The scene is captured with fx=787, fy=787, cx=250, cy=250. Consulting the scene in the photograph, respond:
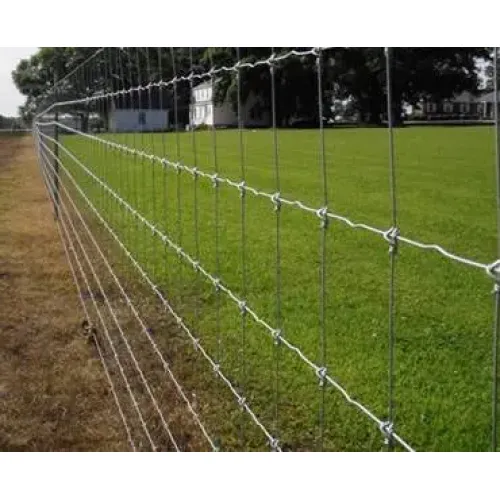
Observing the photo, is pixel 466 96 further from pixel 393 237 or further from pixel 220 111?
pixel 220 111

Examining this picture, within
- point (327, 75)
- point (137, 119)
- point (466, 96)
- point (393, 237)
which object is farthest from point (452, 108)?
point (137, 119)

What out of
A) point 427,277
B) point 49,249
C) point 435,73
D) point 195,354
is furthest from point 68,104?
point 435,73

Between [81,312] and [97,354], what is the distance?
93 centimetres

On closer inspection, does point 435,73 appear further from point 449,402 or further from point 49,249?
point 49,249

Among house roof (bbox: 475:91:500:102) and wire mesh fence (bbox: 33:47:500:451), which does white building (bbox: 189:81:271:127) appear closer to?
wire mesh fence (bbox: 33:47:500:451)

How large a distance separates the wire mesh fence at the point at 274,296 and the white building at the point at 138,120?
0.02 m

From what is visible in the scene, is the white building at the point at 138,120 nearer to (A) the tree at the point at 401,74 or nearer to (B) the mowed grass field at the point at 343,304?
(B) the mowed grass field at the point at 343,304

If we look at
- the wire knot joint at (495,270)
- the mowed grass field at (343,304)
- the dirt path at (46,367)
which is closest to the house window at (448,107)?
the mowed grass field at (343,304)

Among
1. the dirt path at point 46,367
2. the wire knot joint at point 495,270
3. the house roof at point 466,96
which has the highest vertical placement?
the house roof at point 466,96

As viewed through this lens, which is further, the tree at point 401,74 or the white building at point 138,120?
the white building at point 138,120

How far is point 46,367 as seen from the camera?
4059 mm

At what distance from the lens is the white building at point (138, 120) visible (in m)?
3.80

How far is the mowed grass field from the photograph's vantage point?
3123 millimetres

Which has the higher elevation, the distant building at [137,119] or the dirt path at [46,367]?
the distant building at [137,119]
